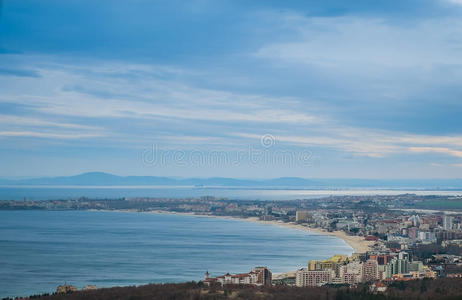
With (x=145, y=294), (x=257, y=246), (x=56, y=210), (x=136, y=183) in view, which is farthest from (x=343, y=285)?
(x=136, y=183)

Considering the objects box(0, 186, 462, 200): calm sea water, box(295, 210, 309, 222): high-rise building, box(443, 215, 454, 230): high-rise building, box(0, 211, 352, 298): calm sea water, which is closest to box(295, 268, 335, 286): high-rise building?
box(0, 211, 352, 298): calm sea water

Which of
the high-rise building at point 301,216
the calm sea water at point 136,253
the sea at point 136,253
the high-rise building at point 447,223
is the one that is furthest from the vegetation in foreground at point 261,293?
the high-rise building at point 301,216

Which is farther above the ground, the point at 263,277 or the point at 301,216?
the point at 301,216

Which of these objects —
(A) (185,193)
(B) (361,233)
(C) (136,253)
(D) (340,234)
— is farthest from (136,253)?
(A) (185,193)

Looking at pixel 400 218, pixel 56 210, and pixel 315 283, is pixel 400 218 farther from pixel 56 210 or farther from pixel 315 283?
pixel 56 210

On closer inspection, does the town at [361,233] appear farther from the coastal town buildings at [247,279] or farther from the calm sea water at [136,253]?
the calm sea water at [136,253]

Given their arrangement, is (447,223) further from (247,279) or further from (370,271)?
(247,279)

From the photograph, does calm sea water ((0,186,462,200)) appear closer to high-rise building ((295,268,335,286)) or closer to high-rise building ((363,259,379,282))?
high-rise building ((363,259,379,282))
